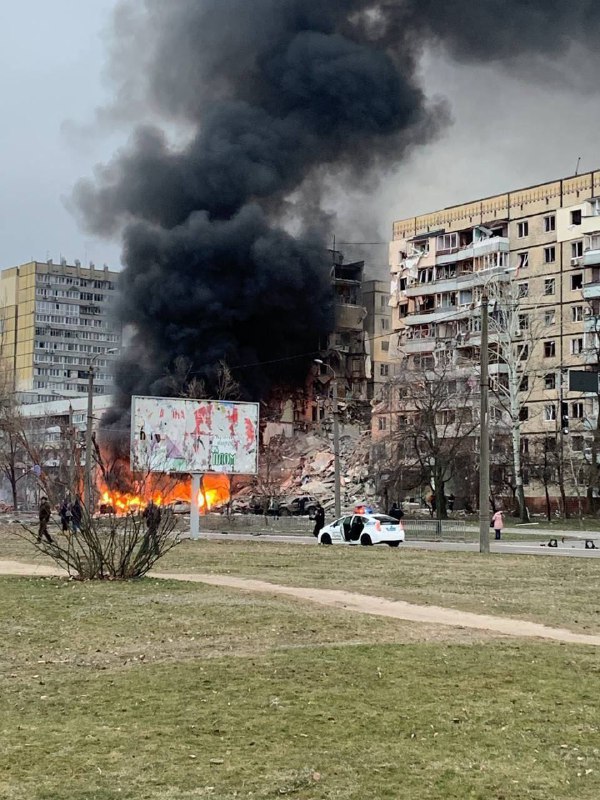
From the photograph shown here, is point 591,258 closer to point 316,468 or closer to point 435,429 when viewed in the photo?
point 435,429

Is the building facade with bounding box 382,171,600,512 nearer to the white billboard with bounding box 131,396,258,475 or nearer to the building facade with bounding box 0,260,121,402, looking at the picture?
the white billboard with bounding box 131,396,258,475

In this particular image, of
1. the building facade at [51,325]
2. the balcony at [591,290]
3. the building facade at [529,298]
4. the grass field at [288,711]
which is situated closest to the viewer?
the grass field at [288,711]

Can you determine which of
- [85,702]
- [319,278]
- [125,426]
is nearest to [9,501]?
[125,426]

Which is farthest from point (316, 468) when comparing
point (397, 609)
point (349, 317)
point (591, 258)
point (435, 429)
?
point (397, 609)

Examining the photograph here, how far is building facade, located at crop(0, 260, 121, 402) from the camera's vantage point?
499 feet

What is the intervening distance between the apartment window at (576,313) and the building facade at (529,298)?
7 cm

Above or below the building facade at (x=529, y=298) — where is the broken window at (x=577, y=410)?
below

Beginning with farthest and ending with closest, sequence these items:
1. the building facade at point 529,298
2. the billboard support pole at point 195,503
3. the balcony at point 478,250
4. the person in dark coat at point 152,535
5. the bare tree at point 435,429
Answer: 1. the balcony at point 478,250
2. the building facade at point 529,298
3. the bare tree at point 435,429
4. the billboard support pole at point 195,503
5. the person in dark coat at point 152,535

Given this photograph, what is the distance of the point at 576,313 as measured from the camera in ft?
258

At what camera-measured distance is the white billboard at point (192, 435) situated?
131 ft

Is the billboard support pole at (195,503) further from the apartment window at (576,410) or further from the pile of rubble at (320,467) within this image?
the apartment window at (576,410)

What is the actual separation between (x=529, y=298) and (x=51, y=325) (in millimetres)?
91687

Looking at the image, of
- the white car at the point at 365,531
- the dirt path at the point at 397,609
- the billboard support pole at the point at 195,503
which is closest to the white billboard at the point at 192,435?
the billboard support pole at the point at 195,503

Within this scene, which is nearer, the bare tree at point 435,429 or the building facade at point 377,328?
the bare tree at point 435,429
